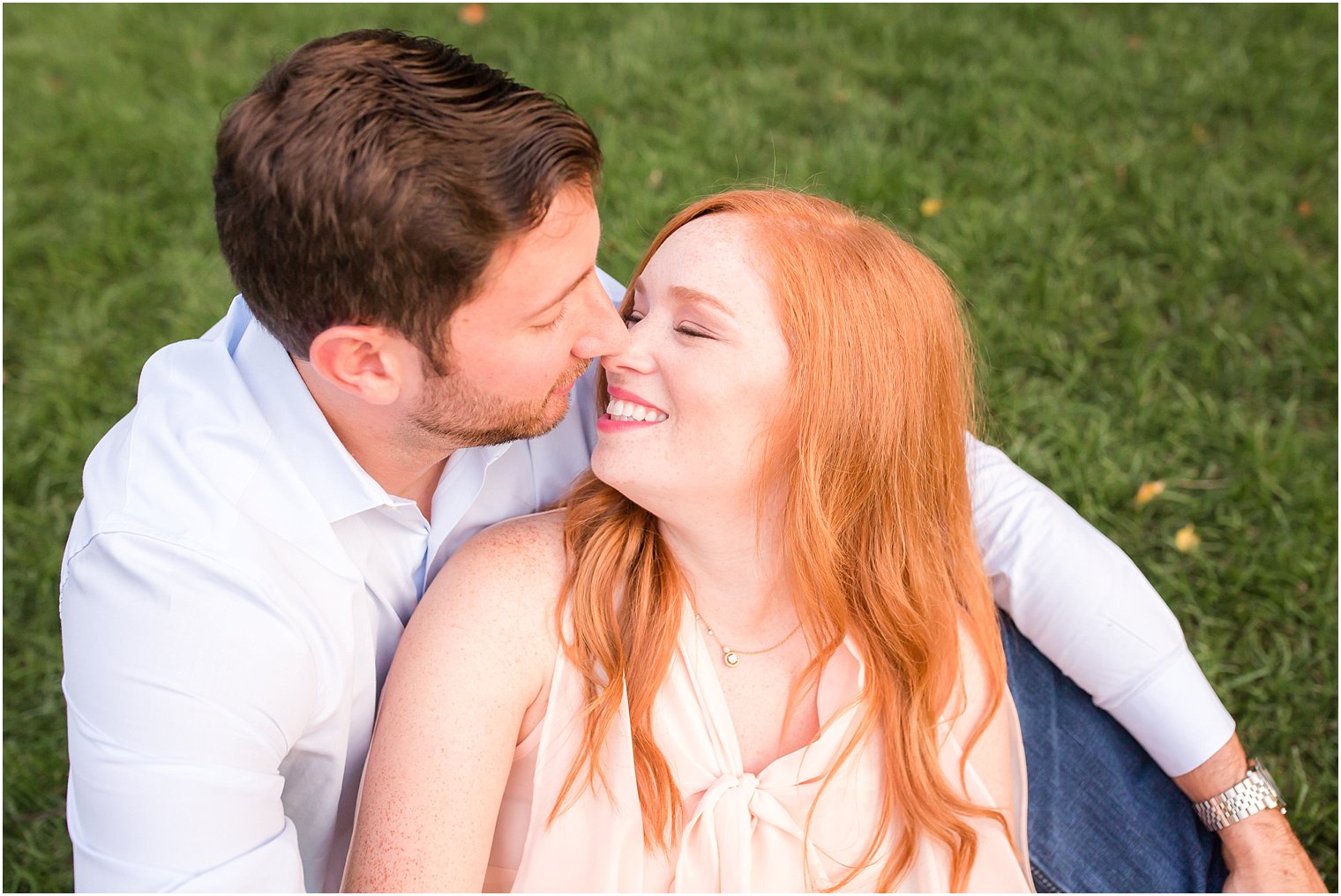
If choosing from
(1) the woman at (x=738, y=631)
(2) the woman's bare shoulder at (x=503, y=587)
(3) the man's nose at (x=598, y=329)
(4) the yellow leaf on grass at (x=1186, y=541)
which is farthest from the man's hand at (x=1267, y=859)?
(3) the man's nose at (x=598, y=329)

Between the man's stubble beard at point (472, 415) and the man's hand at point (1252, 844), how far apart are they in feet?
5.59

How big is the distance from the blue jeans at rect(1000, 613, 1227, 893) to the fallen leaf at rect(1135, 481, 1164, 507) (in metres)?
1.07

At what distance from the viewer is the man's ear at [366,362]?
6.73ft

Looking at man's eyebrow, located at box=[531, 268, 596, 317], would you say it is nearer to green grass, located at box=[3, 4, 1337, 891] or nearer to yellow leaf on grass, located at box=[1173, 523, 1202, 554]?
green grass, located at box=[3, 4, 1337, 891]

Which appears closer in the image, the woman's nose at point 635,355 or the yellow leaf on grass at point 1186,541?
the woman's nose at point 635,355

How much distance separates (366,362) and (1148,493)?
101 inches

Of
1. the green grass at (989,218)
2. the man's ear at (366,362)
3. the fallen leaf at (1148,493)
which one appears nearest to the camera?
the man's ear at (366,362)

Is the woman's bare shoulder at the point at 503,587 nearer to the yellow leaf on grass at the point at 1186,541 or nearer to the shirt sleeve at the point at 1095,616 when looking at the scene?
the shirt sleeve at the point at 1095,616

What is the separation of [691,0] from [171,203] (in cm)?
244

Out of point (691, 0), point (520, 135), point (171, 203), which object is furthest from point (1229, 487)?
point (171, 203)

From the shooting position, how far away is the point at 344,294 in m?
2.01

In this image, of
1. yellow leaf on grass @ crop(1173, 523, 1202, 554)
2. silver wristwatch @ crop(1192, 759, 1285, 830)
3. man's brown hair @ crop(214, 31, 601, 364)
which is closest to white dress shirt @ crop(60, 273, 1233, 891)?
silver wristwatch @ crop(1192, 759, 1285, 830)

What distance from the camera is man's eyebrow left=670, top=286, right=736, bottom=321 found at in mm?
2154

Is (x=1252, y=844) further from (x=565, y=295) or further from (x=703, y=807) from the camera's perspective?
(x=565, y=295)
